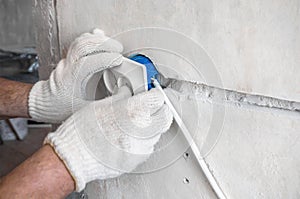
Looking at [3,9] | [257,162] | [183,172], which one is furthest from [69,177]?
[3,9]

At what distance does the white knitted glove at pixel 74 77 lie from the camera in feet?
2.41

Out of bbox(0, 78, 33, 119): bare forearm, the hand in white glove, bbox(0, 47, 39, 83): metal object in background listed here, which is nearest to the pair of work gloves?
the hand in white glove

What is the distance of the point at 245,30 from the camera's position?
1.73ft

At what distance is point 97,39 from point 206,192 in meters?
0.37

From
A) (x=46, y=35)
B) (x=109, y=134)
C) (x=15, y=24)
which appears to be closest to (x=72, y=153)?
(x=109, y=134)

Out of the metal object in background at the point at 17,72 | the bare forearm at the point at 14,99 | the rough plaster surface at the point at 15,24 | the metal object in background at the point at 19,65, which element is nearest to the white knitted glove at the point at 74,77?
the bare forearm at the point at 14,99

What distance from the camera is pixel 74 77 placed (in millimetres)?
770

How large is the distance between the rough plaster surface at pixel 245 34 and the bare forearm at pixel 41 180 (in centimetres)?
31

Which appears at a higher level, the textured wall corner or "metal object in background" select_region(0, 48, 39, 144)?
the textured wall corner

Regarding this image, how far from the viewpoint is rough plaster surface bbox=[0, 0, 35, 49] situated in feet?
14.9

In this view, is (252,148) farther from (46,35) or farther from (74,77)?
(46,35)

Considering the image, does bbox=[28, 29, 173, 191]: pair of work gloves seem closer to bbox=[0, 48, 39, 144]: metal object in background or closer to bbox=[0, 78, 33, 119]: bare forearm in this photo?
bbox=[0, 78, 33, 119]: bare forearm

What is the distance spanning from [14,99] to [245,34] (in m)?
0.60

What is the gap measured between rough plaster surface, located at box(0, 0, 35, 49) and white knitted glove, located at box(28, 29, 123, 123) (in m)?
3.93
